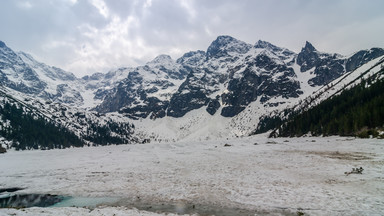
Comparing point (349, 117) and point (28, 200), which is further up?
point (349, 117)

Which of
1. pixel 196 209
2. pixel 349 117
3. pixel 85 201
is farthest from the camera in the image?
pixel 349 117

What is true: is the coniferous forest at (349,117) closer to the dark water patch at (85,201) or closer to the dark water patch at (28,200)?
the dark water patch at (85,201)

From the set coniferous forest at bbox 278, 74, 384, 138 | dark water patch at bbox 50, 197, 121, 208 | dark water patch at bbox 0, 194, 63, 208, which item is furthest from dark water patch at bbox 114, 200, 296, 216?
coniferous forest at bbox 278, 74, 384, 138

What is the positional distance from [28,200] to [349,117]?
112 m

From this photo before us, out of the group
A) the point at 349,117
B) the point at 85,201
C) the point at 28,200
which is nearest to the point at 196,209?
the point at 85,201

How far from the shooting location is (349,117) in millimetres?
96938

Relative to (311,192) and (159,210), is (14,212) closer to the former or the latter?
(159,210)

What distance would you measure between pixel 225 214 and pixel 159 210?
4.99 meters

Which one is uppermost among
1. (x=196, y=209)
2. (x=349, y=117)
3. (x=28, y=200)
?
(x=349, y=117)

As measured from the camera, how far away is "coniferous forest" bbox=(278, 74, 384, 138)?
262 feet

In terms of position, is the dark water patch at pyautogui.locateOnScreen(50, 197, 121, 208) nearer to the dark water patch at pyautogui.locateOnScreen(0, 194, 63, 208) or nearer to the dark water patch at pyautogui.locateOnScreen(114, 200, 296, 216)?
the dark water patch at pyautogui.locateOnScreen(0, 194, 63, 208)

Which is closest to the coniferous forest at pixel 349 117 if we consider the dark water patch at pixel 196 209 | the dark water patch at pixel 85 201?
the dark water patch at pixel 196 209

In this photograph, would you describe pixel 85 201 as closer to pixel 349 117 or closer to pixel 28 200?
pixel 28 200

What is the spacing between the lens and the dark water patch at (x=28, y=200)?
68.6 feet
